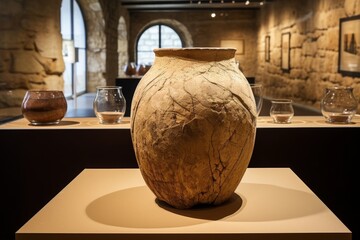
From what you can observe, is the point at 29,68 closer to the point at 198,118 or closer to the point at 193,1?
the point at 198,118

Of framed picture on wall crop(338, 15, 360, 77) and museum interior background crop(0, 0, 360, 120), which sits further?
framed picture on wall crop(338, 15, 360, 77)

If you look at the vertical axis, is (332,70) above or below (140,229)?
above

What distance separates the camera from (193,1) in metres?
10.5

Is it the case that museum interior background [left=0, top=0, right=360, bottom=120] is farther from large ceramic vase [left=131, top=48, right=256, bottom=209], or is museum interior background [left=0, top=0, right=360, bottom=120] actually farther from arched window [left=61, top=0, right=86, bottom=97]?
large ceramic vase [left=131, top=48, right=256, bottom=209]

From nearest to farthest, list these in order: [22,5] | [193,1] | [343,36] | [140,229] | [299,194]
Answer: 1. [140,229]
2. [299,194]
3. [22,5]
4. [343,36]
5. [193,1]

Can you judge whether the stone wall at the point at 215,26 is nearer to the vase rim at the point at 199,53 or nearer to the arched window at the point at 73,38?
the arched window at the point at 73,38

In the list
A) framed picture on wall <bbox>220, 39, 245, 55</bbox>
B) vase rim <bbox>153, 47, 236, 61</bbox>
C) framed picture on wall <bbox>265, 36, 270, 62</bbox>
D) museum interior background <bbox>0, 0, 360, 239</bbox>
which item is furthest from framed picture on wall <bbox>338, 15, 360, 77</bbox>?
framed picture on wall <bbox>220, 39, 245, 55</bbox>

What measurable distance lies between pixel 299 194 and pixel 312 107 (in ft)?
17.3

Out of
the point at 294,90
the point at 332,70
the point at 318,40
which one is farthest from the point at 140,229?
the point at 294,90

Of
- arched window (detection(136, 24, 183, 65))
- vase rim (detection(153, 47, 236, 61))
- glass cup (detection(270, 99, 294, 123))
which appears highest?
arched window (detection(136, 24, 183, 65))

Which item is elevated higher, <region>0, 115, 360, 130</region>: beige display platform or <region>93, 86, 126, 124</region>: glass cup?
<region>93, 86, 126, 124</region>: glass cup

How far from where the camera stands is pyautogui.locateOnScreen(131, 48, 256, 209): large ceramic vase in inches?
48.8

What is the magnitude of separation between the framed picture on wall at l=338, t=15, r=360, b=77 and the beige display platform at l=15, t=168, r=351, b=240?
348 cm

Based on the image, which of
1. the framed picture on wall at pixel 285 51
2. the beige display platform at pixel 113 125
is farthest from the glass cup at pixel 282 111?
the framed picture on wall at pixel 285 51
